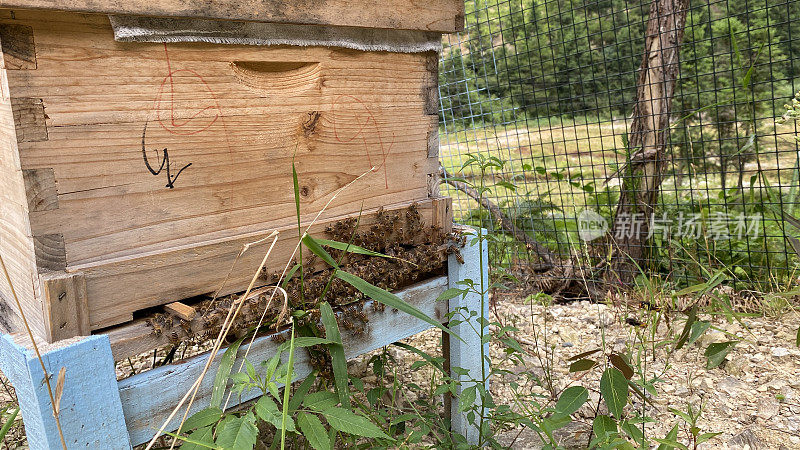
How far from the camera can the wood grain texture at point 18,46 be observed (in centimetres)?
101

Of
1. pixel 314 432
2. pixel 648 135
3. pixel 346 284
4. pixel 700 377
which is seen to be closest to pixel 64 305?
pixel 314 432

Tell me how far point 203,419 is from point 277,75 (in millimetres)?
785

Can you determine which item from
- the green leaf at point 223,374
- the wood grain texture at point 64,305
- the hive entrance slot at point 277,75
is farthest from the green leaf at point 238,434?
the hive entrance slot at point 277,75

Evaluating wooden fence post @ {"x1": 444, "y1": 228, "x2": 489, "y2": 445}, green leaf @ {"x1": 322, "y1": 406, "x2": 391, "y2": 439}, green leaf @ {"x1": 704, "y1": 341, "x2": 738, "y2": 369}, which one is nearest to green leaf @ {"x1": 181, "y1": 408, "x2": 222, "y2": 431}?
green leaf @ {"x1": 322, "y1": 406, "x2": 391, "y2": 439}

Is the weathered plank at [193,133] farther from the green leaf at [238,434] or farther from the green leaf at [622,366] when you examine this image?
the green leaf at [622,366]

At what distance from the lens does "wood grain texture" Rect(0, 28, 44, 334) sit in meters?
1.07

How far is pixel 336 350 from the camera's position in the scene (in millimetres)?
1405

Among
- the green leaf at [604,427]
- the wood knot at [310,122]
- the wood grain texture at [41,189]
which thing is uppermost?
the wood knot at [310,122]

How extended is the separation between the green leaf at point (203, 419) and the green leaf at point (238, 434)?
5cm

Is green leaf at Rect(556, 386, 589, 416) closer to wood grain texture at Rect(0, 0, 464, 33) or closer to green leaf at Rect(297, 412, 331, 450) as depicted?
green leaf at Rect(297, 412, 331, 450)

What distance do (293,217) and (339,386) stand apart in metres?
0.43

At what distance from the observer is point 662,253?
3.77 m

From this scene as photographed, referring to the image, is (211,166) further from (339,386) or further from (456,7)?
(456,7)

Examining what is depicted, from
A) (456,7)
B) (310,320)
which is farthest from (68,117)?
(456,7)
